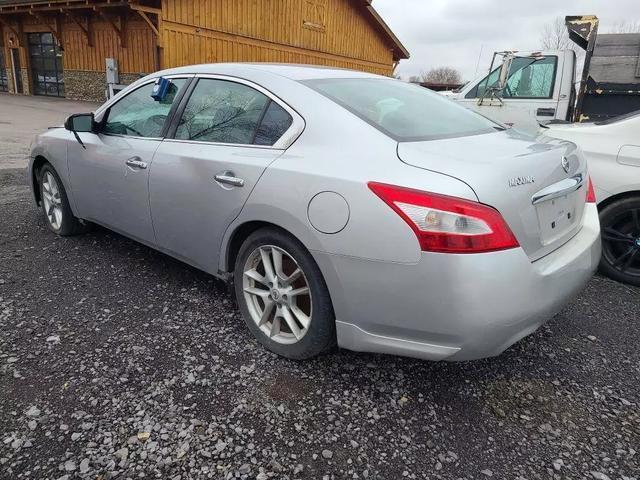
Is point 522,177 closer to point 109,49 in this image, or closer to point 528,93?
point 528,93

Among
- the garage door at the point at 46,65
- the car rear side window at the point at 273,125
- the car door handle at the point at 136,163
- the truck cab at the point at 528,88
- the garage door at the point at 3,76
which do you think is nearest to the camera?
the car rear side window at the point at 273,125

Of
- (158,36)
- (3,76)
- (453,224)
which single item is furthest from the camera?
(3,76)

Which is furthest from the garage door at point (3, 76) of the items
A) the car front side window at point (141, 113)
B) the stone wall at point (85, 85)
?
the car front side window at point (141, 113)

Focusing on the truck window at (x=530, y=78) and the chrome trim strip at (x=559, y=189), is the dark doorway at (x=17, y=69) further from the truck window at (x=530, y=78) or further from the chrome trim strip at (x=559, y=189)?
the chrome trim strip at (x=559, y=189)

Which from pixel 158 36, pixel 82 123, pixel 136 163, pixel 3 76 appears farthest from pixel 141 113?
pixel 3 76

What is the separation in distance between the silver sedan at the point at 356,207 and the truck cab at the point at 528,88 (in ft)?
15.9

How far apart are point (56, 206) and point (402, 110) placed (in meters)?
3.30

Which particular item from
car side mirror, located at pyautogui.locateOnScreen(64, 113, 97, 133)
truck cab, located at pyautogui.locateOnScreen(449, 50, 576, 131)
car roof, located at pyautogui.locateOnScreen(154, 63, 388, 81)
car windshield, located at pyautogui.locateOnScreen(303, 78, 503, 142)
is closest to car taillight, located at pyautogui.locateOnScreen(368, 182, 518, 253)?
car windshield, located at pyautogui.locateOnScreen(303, 78, 503, 142)

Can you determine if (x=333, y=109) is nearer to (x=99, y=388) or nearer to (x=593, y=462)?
(x=99, y=388)

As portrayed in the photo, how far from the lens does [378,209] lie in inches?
82.7

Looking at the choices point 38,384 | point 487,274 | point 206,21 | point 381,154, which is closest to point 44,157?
point 38,384

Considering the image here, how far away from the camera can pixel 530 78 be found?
7.79m

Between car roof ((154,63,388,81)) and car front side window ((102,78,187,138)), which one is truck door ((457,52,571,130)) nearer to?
car roof ((154,63,388,81))

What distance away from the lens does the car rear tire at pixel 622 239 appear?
12.5 feet
